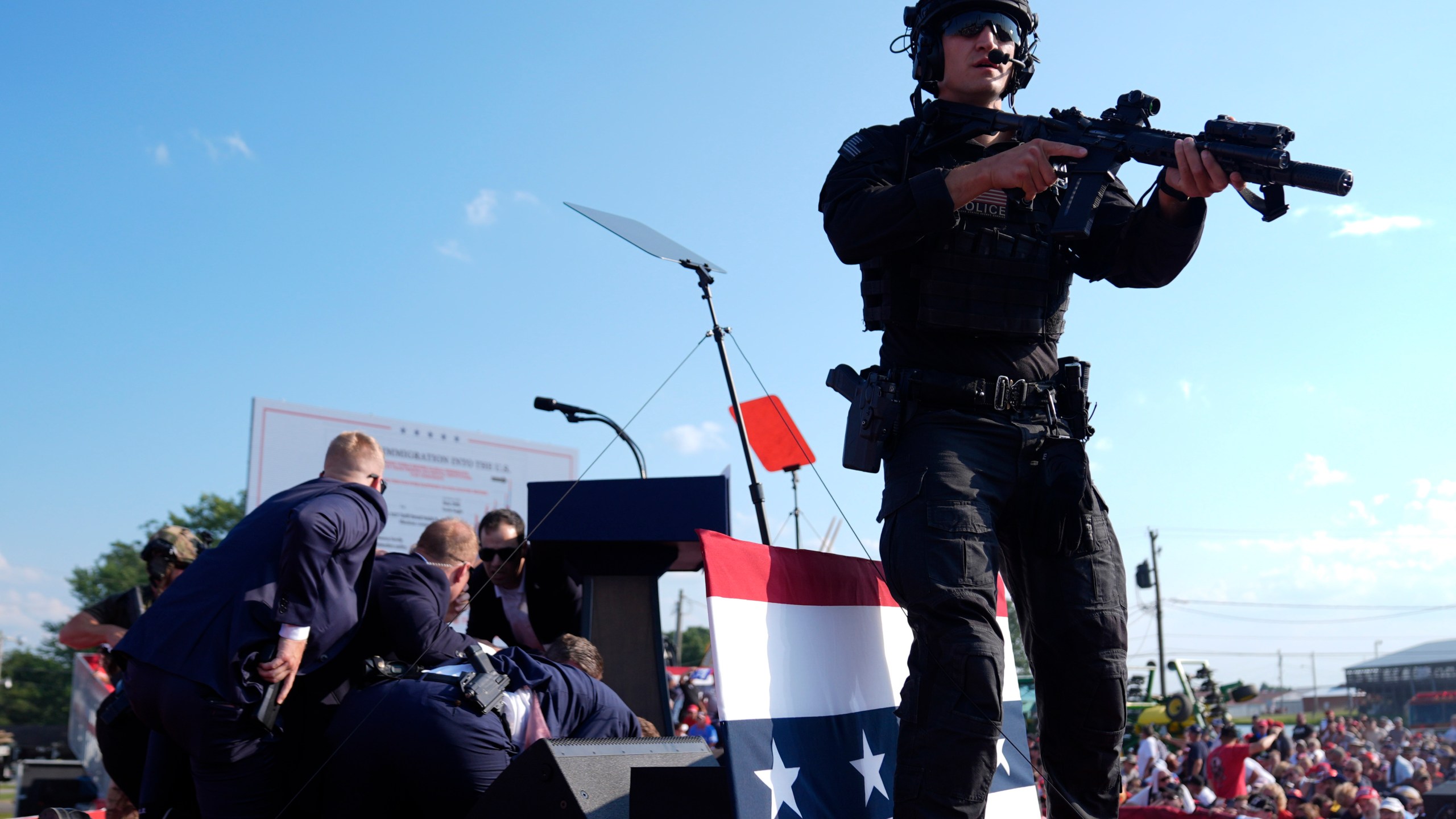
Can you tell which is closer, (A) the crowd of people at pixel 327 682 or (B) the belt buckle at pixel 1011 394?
(B) the belt buckle at pixel 1011 394

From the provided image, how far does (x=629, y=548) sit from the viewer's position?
4801 mm

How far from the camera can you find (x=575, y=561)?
494cm

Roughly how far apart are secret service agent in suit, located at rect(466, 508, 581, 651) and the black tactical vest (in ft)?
9.89

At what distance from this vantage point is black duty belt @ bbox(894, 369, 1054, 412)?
2297 millimetres

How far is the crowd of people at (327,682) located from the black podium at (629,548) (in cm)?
106

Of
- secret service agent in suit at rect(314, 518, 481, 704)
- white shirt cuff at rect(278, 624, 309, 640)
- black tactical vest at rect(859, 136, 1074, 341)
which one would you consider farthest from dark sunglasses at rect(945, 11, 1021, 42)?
white shirt cuff at rect(278, 624, 309, 640)

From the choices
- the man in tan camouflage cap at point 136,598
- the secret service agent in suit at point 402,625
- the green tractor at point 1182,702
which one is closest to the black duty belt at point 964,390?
the secret service agent in suit at point 402,625

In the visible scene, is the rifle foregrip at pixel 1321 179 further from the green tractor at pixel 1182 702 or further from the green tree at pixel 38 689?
the green tree at pixel 38 689

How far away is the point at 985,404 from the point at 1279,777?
15.0m

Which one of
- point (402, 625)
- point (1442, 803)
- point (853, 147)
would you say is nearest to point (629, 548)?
point (402, 625)

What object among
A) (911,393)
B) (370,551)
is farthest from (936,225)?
(370,551)

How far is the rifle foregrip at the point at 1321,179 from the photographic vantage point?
6.47 feet

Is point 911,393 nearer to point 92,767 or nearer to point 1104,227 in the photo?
point 1104,227

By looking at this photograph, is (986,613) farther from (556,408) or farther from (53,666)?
(53,666)
